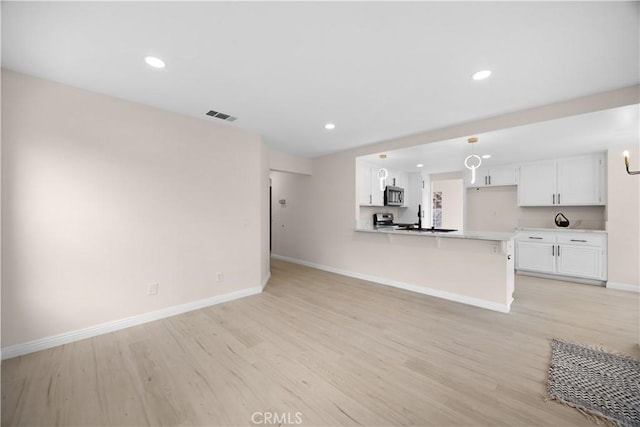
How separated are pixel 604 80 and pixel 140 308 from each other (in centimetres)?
538

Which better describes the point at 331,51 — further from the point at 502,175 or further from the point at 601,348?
the point at 502,175

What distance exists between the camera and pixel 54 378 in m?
1.95

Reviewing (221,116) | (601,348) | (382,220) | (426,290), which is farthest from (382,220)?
(221,116)

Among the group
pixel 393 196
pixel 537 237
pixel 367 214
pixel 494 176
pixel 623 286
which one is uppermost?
pixel 494 176

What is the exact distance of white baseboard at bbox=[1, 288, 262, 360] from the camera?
224 cm

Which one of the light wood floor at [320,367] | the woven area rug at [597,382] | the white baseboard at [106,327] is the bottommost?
→ the light wood floor at [320,367]

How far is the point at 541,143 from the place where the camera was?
382 cm

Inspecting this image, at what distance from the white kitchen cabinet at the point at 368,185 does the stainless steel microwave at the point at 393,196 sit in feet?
0.36

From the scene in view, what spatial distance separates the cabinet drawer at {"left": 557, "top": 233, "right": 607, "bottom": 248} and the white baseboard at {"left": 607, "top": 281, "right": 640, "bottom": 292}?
0.63 meters

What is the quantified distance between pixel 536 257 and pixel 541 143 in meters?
2.38

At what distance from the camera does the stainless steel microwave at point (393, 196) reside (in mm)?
5531

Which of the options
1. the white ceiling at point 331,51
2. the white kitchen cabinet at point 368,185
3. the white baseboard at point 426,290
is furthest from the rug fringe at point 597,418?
the white kitchen cabinet at point 368,185

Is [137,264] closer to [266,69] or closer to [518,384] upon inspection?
[266,69]

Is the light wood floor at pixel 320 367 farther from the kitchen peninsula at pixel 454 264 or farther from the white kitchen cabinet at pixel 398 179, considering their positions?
the white kitchen cabinet at pixel 398 179
